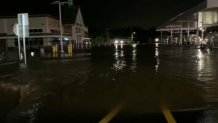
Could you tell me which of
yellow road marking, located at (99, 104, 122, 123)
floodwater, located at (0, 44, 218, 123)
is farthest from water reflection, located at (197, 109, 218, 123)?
yellow road marking, located at (99, 104, 122, 123)

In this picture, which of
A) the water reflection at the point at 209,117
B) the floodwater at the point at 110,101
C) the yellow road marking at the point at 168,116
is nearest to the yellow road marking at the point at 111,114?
the floodwater at the point at 110,101

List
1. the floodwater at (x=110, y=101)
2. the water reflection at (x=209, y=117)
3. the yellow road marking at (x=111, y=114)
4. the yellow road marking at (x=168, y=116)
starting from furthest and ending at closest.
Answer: the floodwater at (x=110, y=101) → the yellow road marking at (x=111, y=114) → the yellow road marking at (x=168, y=116) → the water reflection at (x=209, y=117)

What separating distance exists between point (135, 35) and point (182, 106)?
15506cm

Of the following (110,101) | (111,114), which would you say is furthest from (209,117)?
(110,101)

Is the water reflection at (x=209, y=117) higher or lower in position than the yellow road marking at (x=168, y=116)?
higher

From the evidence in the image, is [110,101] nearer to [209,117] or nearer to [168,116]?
[168,116]

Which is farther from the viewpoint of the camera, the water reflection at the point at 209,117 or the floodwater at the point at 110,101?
the floodwater at the point at 110,101

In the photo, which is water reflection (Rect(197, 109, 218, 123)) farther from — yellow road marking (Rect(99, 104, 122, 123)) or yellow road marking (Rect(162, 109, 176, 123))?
yellow road marking (Rect(99, 104, 122, 123))

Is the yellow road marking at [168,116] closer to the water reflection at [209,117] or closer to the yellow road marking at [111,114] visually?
the water reflection at [209,117]

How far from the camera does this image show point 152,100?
9.64 meters

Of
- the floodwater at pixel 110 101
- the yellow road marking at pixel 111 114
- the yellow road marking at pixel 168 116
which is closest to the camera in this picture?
the yellow road marking at pixel 168 116

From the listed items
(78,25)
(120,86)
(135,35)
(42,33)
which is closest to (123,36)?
(135,35)

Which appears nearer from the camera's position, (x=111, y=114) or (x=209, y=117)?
(x=209, y=117)

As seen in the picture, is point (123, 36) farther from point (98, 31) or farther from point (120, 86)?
Result: point (120, 86)
